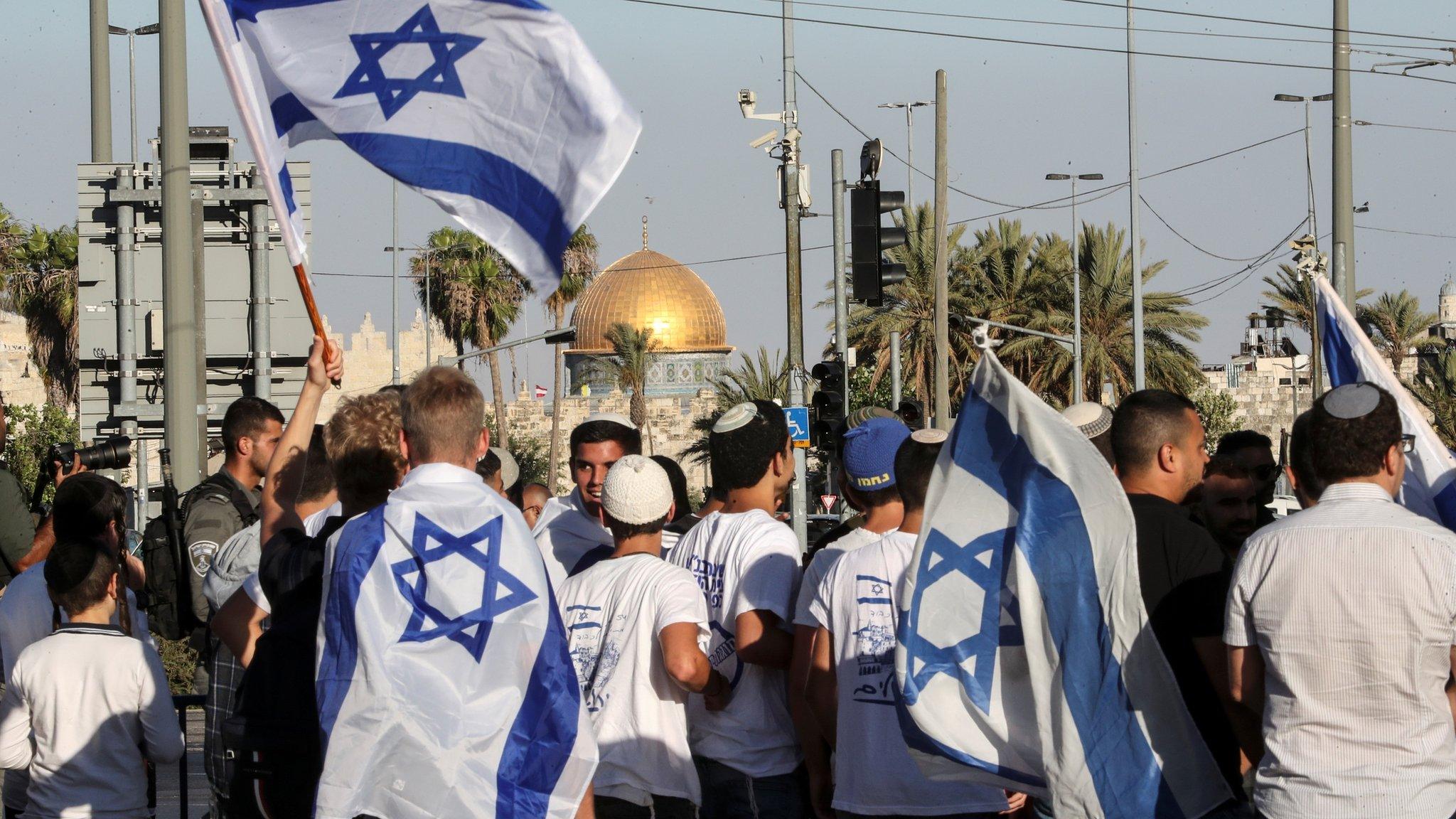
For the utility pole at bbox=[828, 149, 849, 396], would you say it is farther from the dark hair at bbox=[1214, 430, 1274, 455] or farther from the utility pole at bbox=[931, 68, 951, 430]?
the dark hair at bbox=[1214, 430, 1274, 455]

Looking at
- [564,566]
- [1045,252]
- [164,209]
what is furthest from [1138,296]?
[564,566]

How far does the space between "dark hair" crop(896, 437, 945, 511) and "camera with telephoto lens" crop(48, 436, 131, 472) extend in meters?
3.32

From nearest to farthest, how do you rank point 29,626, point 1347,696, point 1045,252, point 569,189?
point 1347,696
point 569,189
point 29,626
point 1045,252

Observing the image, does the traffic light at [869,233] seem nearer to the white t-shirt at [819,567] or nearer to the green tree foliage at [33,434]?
the white t-shirt at [819,567]

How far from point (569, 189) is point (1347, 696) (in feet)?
7.18

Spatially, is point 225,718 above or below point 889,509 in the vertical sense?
below

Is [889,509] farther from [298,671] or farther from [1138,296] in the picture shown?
[1138,296]

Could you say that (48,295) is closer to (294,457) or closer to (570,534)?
(570,534)

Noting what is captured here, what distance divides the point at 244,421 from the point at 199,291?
17.8 feet

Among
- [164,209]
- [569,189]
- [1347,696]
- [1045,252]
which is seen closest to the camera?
[1347,696]

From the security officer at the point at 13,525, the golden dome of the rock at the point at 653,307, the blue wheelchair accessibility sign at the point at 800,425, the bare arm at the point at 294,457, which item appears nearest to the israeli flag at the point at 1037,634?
the bare arm at the point at 294,457

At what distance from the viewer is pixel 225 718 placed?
3574mm

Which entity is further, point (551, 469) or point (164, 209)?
point (551, 469)

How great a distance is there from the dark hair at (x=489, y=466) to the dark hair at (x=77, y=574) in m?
1.48
